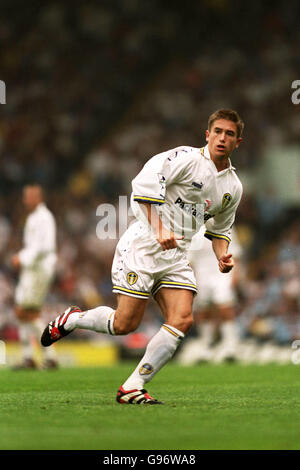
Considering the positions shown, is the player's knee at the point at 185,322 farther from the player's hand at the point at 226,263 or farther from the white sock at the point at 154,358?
the player's hand at the point at 226,263

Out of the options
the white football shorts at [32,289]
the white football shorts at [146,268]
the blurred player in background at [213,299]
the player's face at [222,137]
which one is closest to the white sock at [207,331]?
the blurred player in background at [213,299]

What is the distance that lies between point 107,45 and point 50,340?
51.7 feet

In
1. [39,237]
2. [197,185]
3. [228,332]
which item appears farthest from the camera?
[228,332]

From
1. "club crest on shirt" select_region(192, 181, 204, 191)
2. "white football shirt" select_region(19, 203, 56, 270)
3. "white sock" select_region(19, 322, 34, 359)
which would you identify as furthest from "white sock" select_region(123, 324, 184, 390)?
"white football shirt" select_region(19, 203, 56, 270)

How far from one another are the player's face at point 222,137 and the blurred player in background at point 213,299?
235 inches

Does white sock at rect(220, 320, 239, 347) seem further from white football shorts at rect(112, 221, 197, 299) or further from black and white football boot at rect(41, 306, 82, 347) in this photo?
white football shorts at rect(112, 221, 197, 299)

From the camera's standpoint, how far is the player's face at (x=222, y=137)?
684 centimetres

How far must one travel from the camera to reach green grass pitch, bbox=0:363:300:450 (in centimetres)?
487

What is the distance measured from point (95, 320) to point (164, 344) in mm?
707

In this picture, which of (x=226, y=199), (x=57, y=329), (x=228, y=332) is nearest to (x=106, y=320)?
(x=57, y=329)

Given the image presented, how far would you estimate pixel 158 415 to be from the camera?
5.88 m

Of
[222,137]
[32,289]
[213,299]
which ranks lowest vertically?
→ [222,137]

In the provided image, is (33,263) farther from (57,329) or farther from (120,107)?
(120,107)
